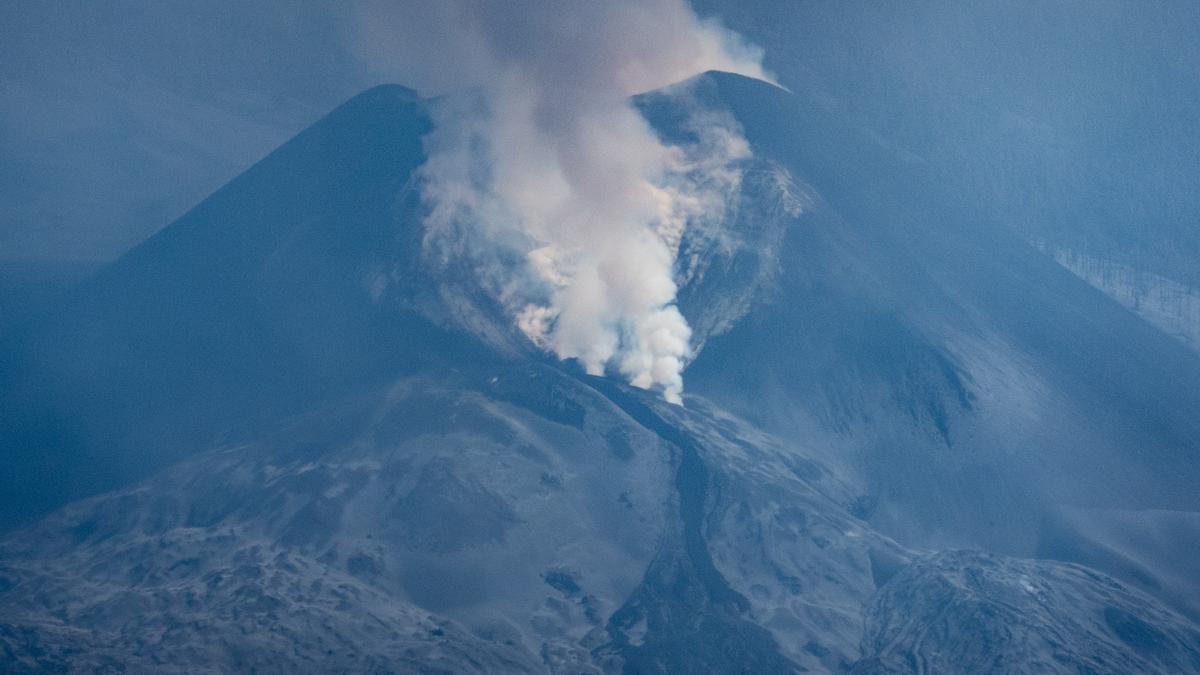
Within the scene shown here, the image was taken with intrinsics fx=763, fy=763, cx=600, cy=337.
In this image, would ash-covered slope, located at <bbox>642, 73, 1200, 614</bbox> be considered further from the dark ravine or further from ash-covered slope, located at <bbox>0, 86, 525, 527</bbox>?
ash-covered slope, located at <bbox>0, 86, 525, 527</bbox>

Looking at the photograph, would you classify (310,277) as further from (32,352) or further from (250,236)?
(32,352)

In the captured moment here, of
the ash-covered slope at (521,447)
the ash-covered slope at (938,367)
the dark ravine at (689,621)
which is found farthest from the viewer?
the ash-covered slope at (938,367)

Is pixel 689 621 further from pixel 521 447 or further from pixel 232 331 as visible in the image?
pixel 232 331

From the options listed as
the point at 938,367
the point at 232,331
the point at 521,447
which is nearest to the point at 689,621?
the point at 521,447

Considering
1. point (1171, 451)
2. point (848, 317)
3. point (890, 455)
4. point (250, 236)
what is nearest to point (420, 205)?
point (250, 236)

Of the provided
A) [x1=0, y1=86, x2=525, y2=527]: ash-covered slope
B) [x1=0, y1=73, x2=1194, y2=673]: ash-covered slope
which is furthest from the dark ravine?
[x1=0, y1=86, x2=525, y2=527]: ash-covered slope

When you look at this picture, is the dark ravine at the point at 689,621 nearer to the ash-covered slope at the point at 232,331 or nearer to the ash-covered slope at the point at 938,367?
the ash-covered slope at the point at 938,367

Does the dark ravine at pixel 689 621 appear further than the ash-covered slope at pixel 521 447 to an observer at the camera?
No

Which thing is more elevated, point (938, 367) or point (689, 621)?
point (938, 367)

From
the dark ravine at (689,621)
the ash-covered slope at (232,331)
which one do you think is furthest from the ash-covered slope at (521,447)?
the ash-covered slope at (232,331)
